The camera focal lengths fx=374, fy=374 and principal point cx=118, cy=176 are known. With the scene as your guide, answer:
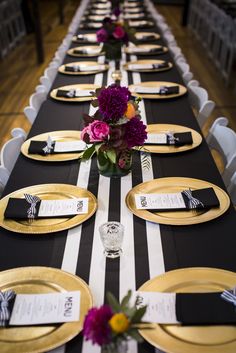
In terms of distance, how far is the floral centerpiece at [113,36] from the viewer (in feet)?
9.85

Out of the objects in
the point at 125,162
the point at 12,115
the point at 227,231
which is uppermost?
the point at 125,162

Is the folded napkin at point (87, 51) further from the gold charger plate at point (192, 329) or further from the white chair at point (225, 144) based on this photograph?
the gold charger plate at point (192, 329)

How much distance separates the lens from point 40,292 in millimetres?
1196

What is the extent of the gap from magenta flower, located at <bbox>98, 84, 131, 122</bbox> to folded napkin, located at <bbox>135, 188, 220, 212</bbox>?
37cm

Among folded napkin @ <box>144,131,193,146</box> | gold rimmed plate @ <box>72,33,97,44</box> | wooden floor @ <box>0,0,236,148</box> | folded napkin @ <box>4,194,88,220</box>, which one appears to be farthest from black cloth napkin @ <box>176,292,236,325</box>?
gold rimmed plate @ <box>72,33,97,44</box>

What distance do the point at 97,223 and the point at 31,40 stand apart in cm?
720

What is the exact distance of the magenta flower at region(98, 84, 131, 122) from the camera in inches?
59.3

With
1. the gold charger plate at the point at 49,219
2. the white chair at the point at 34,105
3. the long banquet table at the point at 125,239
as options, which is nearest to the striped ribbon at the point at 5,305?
the long banquet table at the point at 125,239

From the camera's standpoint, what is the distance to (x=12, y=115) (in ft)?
15.2

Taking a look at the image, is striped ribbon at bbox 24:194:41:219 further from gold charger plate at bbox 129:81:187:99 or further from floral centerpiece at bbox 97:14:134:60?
floral centerpiece at bbox 97:14:134:60

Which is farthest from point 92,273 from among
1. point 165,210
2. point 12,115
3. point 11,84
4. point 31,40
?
point 31,40

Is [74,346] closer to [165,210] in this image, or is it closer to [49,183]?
[165,210]

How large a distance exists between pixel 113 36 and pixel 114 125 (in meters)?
1.73

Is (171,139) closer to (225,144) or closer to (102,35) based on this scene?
(225,144)
